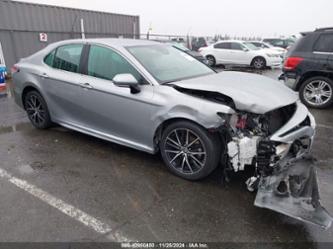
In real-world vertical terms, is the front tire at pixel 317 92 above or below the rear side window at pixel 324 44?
below

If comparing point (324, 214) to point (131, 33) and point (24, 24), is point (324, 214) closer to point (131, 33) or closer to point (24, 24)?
point (24, 24)

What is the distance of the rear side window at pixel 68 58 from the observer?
13.6ft

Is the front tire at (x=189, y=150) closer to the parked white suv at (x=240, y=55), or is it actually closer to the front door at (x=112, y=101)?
the front door at (x=112, y=101)

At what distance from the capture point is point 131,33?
Answer: 682 inches

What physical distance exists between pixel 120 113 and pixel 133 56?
30.4 inches

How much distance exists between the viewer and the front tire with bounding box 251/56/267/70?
15.1m

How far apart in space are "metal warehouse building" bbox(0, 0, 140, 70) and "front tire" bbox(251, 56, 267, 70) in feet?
28.4

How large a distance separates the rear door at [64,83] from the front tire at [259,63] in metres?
12.9

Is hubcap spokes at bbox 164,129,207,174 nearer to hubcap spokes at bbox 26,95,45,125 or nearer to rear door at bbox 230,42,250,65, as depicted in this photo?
hubcap spokes at bbox 26,95,45,125

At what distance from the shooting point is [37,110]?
16.0ft

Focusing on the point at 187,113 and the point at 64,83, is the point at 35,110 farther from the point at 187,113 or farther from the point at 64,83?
the point at 187,113

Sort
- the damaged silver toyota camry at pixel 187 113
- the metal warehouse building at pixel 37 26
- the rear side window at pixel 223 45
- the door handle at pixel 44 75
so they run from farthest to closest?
the rear side window at pixel 223 45, the metal warehouse building at pixel 37 26, the door handle at pixel 44 75, the damaged silver toyota camry at pixel 187 113

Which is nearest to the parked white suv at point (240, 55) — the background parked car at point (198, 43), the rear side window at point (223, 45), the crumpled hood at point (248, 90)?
the rear side window at point (223, 45)

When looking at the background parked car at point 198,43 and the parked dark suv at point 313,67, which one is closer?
the parked dark suv at point 313,67
